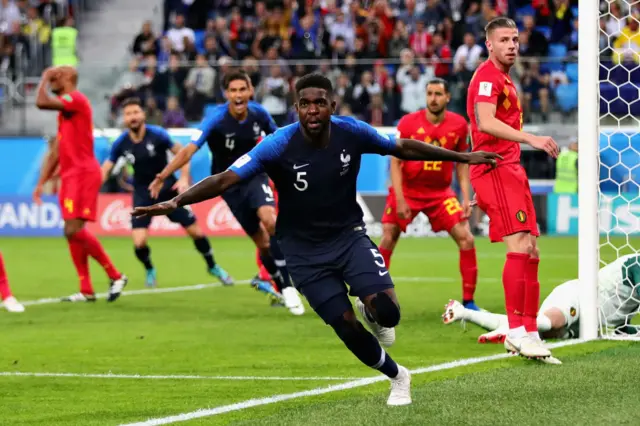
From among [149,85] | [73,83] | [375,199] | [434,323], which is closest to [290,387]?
[434,323]

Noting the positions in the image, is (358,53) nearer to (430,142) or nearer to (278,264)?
(278,264)

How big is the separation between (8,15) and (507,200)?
25.0 m

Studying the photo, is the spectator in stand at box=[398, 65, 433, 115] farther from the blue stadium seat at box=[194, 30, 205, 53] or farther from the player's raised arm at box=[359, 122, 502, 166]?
the player's raised arm at box=[359, 122, 502, 166]

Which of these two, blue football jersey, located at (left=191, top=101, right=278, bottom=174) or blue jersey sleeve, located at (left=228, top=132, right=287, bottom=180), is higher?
blue jersey sleeve, located at (left=228, top=132, right=287, bottom=180)

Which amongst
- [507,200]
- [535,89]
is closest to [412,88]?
[535,89]

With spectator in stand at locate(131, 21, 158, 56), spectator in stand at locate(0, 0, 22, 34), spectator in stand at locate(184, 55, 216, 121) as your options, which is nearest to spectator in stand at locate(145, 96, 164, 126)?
spectator in stand at locate(184, 55, 216, 121)

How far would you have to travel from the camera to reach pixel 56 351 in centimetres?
1000

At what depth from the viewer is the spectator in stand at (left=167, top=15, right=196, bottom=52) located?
2886 cm

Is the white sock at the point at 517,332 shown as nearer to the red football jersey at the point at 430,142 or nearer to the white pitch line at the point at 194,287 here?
the red football jersey at the point at 430,142

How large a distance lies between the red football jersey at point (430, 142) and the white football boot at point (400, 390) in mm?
5219

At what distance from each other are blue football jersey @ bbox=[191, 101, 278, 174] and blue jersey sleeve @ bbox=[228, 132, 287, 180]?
580 cm

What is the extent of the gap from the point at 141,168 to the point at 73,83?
1916 mm

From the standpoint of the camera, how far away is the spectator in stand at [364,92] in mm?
24938

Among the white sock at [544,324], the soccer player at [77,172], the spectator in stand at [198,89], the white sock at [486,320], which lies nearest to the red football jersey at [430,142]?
the white sock at [486,320]
